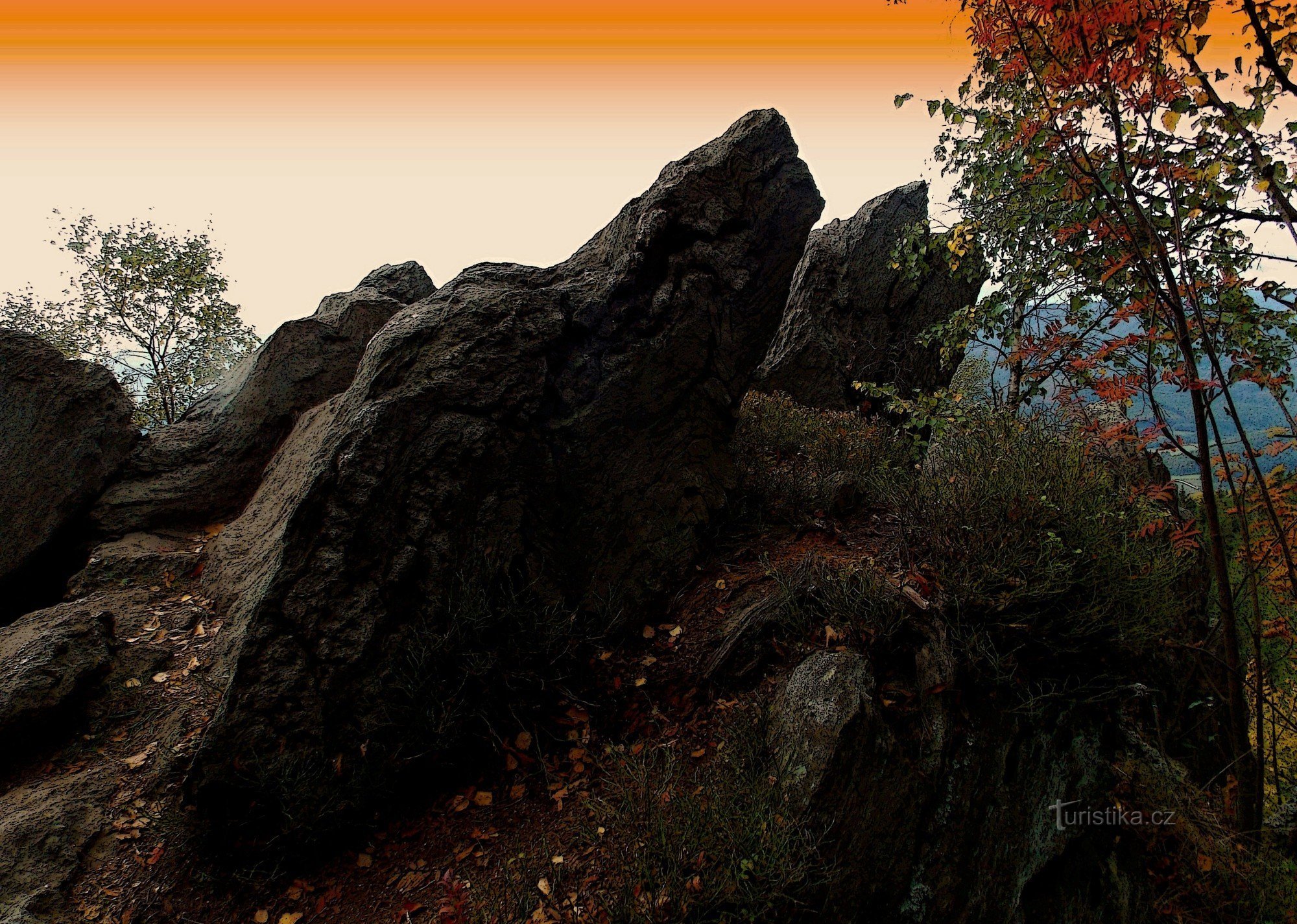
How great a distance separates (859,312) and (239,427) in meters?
10.2

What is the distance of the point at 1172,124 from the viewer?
129 inches

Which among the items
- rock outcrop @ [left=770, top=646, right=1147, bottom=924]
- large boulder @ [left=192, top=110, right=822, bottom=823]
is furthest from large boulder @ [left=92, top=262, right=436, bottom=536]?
rock outcrop @ [left=770, top=646, right=1147, bottom=924]

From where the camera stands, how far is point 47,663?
168 inches

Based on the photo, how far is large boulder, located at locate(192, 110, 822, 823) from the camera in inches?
159

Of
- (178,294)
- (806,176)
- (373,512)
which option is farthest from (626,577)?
(178,294)

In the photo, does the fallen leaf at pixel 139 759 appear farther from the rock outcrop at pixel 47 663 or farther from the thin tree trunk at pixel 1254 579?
the thin tree trunk at pixel 1254 579

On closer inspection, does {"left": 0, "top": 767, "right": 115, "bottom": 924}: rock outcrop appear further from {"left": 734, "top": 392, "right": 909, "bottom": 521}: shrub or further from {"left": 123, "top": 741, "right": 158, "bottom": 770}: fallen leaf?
{"left": 734, "top": 392, "right": 909, "bottom": 521}: shrub

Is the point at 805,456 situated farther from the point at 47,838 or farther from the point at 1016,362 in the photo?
the point at 47,838

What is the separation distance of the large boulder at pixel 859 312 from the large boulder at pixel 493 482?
5.57 metres

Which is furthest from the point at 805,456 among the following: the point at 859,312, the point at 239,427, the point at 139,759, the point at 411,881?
the point at 239,427

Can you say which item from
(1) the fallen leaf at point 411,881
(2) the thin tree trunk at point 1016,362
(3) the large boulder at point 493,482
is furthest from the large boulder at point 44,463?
(2) the thin tree trunk at point 1016,362

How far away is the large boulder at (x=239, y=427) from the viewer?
21.2 ft

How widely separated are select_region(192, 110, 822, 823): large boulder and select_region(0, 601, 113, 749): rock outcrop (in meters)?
0.86

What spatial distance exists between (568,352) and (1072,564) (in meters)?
4.12
